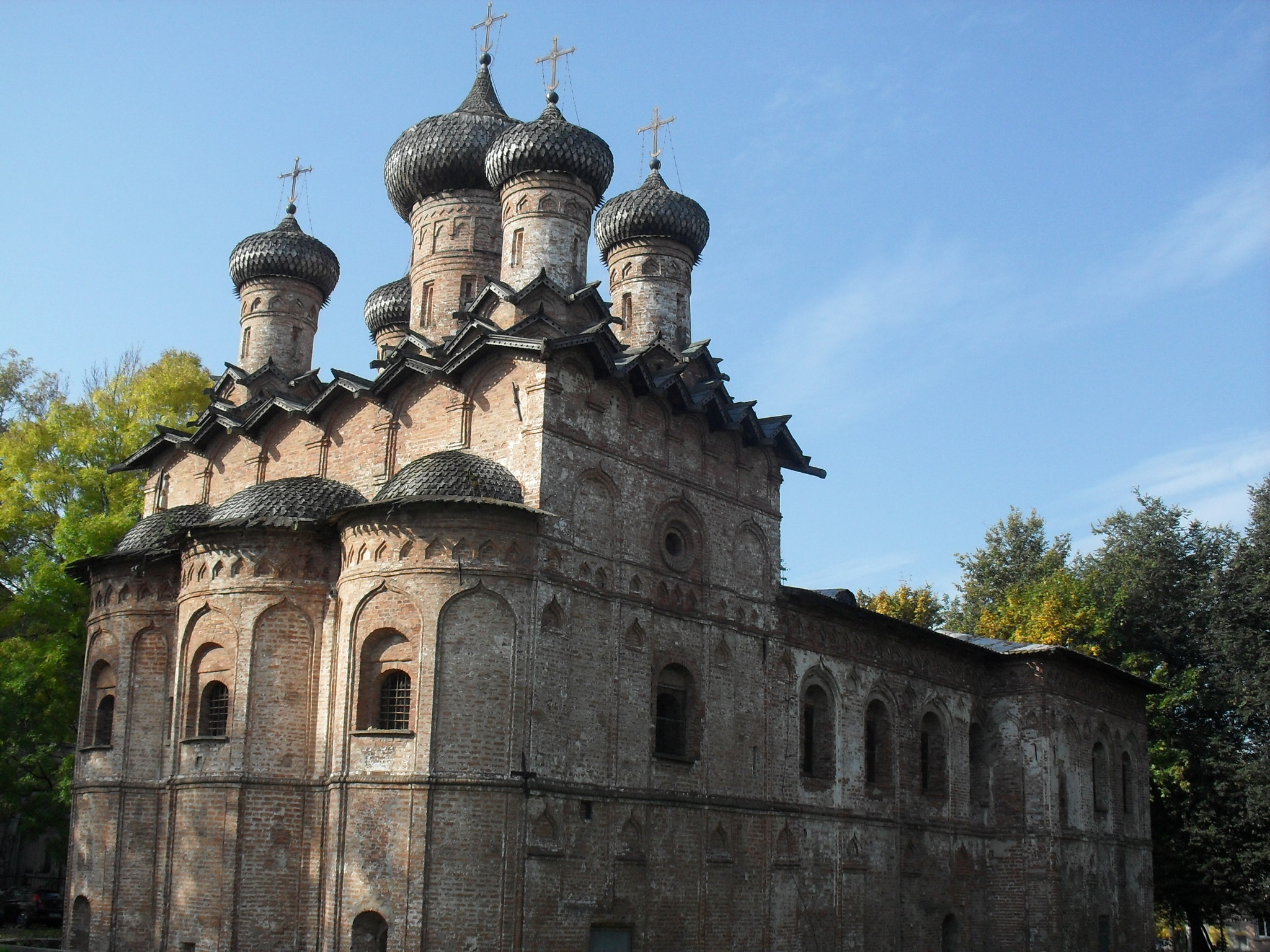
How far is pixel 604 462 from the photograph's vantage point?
17203 millimetres

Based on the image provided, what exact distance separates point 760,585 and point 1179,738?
50.1 ft

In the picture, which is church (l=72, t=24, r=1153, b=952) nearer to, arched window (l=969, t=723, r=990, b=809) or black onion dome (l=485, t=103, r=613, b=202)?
black onion dome (l=485, t=103, r=613, b=202)

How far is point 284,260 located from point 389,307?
219 centimetres

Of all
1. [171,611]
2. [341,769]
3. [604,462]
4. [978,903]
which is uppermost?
[604,462]

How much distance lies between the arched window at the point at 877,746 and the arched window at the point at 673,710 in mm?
5091

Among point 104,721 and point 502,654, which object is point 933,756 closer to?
point 502,654

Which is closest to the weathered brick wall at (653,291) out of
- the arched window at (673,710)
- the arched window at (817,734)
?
the arched window at (817,734)

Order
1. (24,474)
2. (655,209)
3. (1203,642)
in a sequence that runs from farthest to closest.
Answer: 1. (1203,642)
2. (24,474)
3. (655,209)

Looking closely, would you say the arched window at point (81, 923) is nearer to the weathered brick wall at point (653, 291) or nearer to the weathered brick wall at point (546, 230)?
the weathered brick wall at point (546, 230)

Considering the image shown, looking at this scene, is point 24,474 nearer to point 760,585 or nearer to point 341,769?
point 341,769

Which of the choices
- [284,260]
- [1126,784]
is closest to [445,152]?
[284,260]

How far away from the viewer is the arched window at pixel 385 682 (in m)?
15.6

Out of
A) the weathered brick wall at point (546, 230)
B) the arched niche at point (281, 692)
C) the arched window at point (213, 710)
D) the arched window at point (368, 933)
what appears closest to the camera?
the arched window at point (368, 933)

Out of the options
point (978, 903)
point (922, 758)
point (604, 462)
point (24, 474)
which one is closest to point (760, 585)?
point (604, 462)
